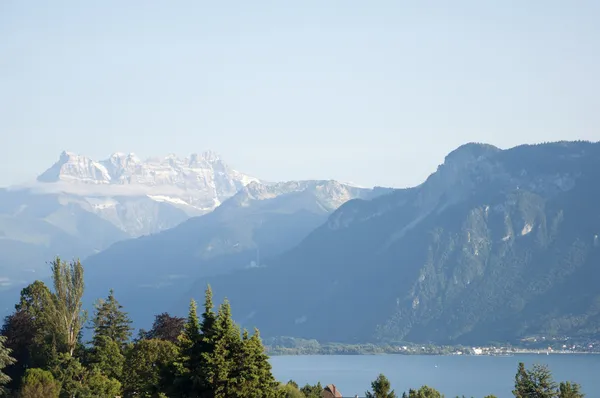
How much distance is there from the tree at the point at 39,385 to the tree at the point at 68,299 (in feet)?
20.2

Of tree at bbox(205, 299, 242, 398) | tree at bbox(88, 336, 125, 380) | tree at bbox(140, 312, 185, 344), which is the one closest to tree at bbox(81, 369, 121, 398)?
tree at bbox(88, 336, 125, 380)

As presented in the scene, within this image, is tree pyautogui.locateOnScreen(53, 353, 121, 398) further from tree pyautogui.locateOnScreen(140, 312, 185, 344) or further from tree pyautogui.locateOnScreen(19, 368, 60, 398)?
tree pyautogui.locateOnScreen(140, 312, 185, 344)

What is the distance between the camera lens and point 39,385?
85.1 m

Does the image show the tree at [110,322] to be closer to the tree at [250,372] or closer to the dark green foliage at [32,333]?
the dark green foliage at [32,333]

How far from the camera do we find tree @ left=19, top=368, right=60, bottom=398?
275 ft

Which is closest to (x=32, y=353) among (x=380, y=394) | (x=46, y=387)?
(x=46, y=387)

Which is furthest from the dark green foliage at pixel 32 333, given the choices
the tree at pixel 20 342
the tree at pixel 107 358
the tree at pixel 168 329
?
the tree at pixel 168 329

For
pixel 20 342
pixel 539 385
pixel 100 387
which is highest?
pixel 20 342

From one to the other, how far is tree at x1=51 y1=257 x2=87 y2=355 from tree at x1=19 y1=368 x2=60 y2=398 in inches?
242

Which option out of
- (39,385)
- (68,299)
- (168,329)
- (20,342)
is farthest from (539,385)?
(168,329)

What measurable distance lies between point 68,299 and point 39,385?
39.1 feet

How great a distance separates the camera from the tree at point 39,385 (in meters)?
83.7

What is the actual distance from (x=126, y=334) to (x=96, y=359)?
52.9 ft

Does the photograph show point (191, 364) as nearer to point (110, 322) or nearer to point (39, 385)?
point (39, 385)
